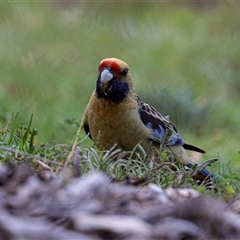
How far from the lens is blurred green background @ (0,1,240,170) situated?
846cm

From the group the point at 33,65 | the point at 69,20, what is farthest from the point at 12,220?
the point at 69,20

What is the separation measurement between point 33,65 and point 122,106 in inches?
148

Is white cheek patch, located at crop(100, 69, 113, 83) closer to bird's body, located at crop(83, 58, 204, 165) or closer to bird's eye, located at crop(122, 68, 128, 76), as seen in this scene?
bird's body, located at crop(83, 58, 204, 165)

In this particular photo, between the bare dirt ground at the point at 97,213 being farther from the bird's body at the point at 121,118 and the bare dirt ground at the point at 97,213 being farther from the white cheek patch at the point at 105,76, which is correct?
the white cheek patch at the point at 105,76

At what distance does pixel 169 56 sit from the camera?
381 inches

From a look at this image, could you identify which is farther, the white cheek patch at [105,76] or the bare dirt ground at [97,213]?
the white cheek patch at [105,76]

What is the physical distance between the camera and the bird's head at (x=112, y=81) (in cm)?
556

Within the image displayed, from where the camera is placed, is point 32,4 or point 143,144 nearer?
point 143,144

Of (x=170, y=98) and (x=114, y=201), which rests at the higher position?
(x=114, y=201)

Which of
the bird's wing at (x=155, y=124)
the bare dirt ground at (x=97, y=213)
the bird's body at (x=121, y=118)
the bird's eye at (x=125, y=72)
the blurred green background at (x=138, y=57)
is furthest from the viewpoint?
the blurred green background at (x=138, y=57)

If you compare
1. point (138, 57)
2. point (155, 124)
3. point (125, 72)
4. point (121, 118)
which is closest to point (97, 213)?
point (121, 118)

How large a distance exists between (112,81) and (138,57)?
3974 mm

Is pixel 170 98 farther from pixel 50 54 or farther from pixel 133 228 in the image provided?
pixel 133 228

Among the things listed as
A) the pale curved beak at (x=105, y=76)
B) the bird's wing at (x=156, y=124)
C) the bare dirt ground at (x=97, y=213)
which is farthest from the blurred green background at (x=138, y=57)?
the bare dirt ground at (x=97, y=213)
